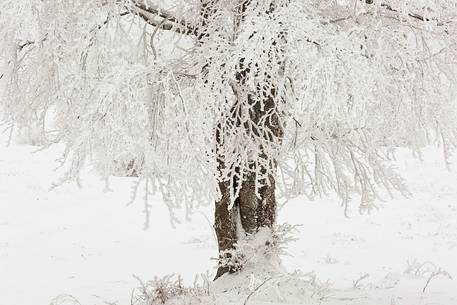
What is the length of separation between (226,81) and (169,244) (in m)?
9.25

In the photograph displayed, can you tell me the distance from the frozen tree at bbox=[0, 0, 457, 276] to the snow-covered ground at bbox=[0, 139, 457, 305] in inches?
66.2

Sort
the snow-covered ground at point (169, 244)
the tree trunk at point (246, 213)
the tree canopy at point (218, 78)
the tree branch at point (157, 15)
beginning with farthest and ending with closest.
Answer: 1. the snow-covered ground at point (169, 244)
2. the tree trunk at point (246, 213)
3. the tree branch at point (157, 15)
4. the tree canopy at point (218, 78)

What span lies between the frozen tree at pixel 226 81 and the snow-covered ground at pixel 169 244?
5.52 feet

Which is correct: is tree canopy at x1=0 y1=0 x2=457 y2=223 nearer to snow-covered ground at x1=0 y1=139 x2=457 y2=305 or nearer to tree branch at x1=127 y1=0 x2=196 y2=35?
tree branch at x1=127 y1=0 x2=196 y2=35

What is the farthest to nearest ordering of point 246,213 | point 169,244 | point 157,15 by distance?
point 169,244 < point 246,213 < point 157,15

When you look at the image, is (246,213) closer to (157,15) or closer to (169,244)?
(157,15)

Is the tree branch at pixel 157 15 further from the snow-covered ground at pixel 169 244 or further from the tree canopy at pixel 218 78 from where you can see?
the snow-covered ground at pixel 169 244

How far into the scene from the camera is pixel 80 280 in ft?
35.7

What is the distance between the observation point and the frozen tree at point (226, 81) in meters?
4.82

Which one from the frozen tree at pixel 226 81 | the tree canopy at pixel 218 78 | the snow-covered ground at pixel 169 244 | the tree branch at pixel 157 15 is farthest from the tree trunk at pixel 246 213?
the tree branch at pixel 157 15

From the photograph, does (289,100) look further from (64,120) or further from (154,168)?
(64,120)

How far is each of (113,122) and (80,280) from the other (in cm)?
655

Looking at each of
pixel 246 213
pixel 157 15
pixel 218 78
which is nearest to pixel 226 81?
pixel 218 78

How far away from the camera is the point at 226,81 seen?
224 inches
